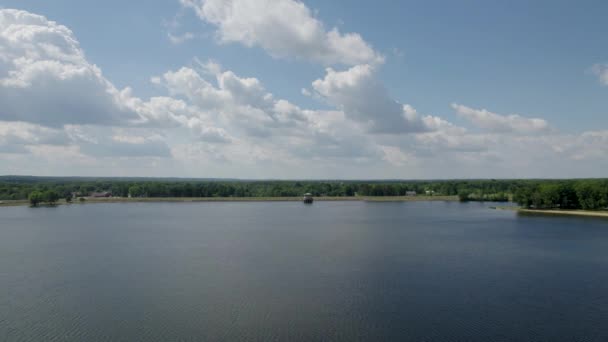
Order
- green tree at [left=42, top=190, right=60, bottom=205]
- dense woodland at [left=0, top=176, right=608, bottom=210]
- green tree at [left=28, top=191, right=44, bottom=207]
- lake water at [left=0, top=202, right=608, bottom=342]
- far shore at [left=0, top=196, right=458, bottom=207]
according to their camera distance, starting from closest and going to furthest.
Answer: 1. lake water at [left=0, top=202, right=608, bottom=342]
2. dense woodland at [left=0, top=176, right=608, bottom=210]
3. green tree at [left=28, top=191, right=44, bottom=207]
4. green tree at [left=42, top=190, right=60, bottom=205]
5. far shore at [left=0, top=196, right=458, bottom=207]

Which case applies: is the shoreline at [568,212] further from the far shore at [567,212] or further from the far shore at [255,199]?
the far shore at [255,199]

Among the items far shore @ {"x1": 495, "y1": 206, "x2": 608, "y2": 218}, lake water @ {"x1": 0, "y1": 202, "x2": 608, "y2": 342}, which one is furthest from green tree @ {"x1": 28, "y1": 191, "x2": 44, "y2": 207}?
far shore @ {"x1": 495, "y1": 206, "x2": 608, "y2": 218}

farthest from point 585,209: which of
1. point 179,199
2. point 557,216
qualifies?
point 179,199

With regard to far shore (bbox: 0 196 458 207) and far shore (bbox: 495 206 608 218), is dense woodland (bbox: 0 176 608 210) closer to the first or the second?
far shore (bbox: 495 206 608 218)

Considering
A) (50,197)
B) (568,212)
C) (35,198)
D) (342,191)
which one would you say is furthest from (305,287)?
(342,191)

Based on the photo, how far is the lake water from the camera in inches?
564

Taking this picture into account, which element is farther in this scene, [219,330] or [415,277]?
[415,277]

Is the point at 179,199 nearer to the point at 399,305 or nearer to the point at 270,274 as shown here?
the point at 270,274

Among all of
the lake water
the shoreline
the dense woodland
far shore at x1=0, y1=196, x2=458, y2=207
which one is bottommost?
the lake water

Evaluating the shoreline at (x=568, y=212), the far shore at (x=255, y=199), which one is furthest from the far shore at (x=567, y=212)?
the far shore at (x=255, y=199)

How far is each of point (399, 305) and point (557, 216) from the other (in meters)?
43.5

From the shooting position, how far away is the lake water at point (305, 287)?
14.3 meters

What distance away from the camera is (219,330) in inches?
560

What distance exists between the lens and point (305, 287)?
19.5m
